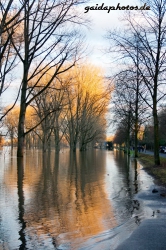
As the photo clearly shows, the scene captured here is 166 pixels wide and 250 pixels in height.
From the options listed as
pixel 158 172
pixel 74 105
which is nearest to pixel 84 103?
pixel 74 105

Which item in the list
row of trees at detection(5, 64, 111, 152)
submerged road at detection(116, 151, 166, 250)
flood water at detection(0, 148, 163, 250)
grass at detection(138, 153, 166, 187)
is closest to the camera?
submerged road at detection(116, 151, 166, 250)

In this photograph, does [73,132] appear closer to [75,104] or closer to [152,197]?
[75,104]

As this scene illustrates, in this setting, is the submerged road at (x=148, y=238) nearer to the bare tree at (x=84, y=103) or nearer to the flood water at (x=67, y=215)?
the flood water at (x=67, y=215)

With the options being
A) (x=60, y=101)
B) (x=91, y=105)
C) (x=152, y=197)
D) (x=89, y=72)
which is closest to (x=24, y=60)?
(x=152, y=197)

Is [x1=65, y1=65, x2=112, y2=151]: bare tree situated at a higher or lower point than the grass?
higher

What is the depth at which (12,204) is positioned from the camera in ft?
26.4

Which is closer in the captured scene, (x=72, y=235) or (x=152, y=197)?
(x=72, y=235)

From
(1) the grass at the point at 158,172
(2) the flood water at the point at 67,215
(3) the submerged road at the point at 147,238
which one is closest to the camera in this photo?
(3) the submerged road at the point at 147,238

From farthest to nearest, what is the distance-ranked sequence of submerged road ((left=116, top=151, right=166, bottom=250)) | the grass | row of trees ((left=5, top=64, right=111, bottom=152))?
1. row of trees ((left=5, top=64, right=111, bottom=152))
2. the grass
3. submerged road ((left=116, top=151, right=166, bottom=250))

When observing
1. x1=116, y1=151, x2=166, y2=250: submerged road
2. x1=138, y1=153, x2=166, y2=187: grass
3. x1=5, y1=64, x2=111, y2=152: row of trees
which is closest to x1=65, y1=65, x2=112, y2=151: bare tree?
x1=5, y1=64, x2=111, y2=152: row of trees

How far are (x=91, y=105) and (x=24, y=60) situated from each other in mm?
39955

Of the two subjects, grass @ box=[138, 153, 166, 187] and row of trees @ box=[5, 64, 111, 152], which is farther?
row of trees @ box=[5, 64, 111, 152]

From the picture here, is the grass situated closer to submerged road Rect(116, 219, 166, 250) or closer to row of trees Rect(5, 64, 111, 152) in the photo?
submerged road Rect(116, 219, 166, 250)

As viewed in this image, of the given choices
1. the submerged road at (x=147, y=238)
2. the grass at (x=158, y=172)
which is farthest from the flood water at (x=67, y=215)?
the grass at (x=158, y=172)
